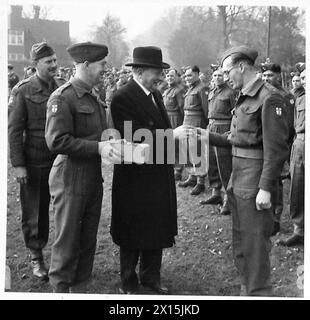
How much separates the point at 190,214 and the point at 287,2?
284 centimetres

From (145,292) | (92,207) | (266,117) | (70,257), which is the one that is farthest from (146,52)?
(145,292)

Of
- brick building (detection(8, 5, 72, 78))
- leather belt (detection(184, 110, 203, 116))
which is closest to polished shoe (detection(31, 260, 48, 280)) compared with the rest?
brick building (detection(8, 5, 72, 78))

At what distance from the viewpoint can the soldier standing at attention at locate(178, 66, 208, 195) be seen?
619 cm

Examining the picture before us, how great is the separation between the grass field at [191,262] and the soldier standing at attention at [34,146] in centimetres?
24

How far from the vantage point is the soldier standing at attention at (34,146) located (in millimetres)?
3475

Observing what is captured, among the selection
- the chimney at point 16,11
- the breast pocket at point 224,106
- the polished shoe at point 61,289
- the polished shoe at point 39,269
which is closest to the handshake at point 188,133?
the polished shoe at point 61,289

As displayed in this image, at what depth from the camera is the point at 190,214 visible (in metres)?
5.24

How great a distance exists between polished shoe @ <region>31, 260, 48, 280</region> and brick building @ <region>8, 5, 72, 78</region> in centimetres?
168

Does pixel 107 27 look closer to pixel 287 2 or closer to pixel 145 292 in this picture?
pixel 287 2

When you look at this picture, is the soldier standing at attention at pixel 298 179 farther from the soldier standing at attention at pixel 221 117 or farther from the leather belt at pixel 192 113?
the leather belt at pixel 192 113

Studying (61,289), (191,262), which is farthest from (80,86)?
(191,262)

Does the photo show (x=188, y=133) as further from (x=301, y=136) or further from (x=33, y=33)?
(x=33, y=33)

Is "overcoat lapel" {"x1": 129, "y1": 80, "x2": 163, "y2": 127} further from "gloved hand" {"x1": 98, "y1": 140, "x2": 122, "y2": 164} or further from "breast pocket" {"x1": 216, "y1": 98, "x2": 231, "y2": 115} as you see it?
"breast pocket" {"x1": 216, "y1": 98, "x2": 231, "y2": 115}

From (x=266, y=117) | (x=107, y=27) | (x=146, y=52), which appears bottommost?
(x=266, y=117)
